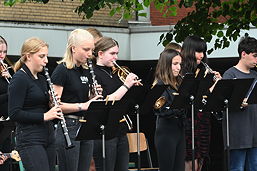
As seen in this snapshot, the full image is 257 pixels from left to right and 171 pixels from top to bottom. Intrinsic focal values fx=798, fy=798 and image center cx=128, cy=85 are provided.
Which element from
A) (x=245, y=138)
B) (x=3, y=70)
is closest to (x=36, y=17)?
(x=3, y=70)

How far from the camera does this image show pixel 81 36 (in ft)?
28.2

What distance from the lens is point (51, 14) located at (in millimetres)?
16062

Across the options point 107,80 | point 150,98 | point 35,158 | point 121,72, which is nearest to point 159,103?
point 150,98

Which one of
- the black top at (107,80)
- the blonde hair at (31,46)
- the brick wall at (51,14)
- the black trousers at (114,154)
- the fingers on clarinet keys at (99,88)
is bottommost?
the black trousers at (114,154)

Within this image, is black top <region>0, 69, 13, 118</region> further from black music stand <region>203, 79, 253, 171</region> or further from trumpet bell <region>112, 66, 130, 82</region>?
black music stand <region>203, 79, 253, 171</region>

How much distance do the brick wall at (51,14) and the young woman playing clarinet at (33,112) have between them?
6.99 m

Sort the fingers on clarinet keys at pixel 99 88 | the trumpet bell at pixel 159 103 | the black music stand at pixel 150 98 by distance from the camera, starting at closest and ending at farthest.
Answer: the fingers on clarinet keys at pixel 99 88
the black music stand at pixel 150 98
the trumpet bell at pixel 159 103

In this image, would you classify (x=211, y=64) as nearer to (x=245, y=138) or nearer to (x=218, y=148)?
(x=218, y=148)

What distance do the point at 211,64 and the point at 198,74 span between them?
781cm

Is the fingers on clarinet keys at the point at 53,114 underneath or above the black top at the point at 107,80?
underneath

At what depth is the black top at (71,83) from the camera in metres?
8.48

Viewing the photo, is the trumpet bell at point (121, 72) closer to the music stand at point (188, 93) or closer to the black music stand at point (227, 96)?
the music stand at point (188, 93)

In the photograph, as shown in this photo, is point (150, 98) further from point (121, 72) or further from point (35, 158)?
point (35, 158)

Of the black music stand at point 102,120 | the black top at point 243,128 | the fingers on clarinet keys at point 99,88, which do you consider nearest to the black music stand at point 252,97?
the black top at point 243,128
